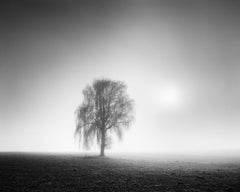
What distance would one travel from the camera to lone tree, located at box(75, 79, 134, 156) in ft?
96.8

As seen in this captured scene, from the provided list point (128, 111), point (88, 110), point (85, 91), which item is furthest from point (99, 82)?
point (128, 111)

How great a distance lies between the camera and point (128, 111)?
3159 centimetres

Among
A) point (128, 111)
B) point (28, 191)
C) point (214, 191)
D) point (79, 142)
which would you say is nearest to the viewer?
point (28, 191)

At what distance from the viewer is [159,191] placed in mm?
8445

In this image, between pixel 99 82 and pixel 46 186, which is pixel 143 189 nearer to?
pixel 46 186

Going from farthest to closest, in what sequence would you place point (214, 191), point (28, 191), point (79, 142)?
1. point (79, 142)
2. point (214, 191)
3. point (28, 191)

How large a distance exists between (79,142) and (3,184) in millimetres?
20465

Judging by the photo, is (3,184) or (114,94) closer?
(3,184)

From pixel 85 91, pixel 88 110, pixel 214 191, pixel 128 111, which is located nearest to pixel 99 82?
pixel 85 91

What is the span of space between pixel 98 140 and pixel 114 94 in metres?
9.25

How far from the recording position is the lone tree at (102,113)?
29.5 meters

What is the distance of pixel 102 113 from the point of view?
1210 inches

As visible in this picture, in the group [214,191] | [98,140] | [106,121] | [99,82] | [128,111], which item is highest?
[99,82]

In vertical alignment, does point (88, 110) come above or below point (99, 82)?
below
